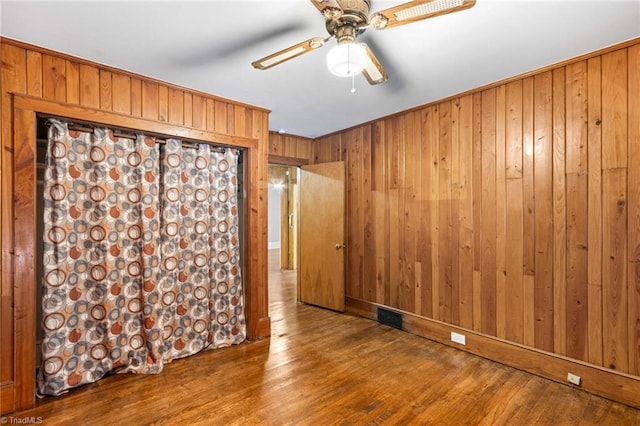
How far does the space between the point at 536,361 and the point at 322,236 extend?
9.00 ft

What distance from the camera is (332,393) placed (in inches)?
90.4

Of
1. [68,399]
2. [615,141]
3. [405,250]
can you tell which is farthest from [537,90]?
[68,399]

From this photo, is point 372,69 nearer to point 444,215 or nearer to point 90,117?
point 444,215

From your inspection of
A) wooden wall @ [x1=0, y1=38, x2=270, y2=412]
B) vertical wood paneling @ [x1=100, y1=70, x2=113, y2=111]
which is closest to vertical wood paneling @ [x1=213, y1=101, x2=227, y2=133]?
wooden wall @ [x1=0, y1=38, x2=270, y2=412]

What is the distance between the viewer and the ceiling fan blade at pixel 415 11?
1.29 m

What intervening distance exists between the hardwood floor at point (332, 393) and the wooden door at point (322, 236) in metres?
1.22

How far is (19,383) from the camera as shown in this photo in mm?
2076

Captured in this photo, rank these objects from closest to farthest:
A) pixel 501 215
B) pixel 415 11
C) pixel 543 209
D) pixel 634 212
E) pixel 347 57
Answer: pixel 415 11 < pixel 347 57 < pixel 634 212 < pixel 543 209 < pixel 501 215

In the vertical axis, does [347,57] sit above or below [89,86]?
below

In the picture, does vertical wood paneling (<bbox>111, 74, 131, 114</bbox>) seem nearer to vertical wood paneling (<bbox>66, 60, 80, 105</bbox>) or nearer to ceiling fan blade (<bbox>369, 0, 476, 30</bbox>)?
vertical wood paneling (<bbox>66, 60, 80, 105</bbox>)

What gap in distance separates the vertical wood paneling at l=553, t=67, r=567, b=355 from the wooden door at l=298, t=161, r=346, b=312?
2.33m

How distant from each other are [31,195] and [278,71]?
6.60 feet

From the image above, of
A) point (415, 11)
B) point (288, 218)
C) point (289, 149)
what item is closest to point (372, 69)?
point (415, 11)

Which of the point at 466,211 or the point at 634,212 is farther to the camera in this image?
the point at 466,211
